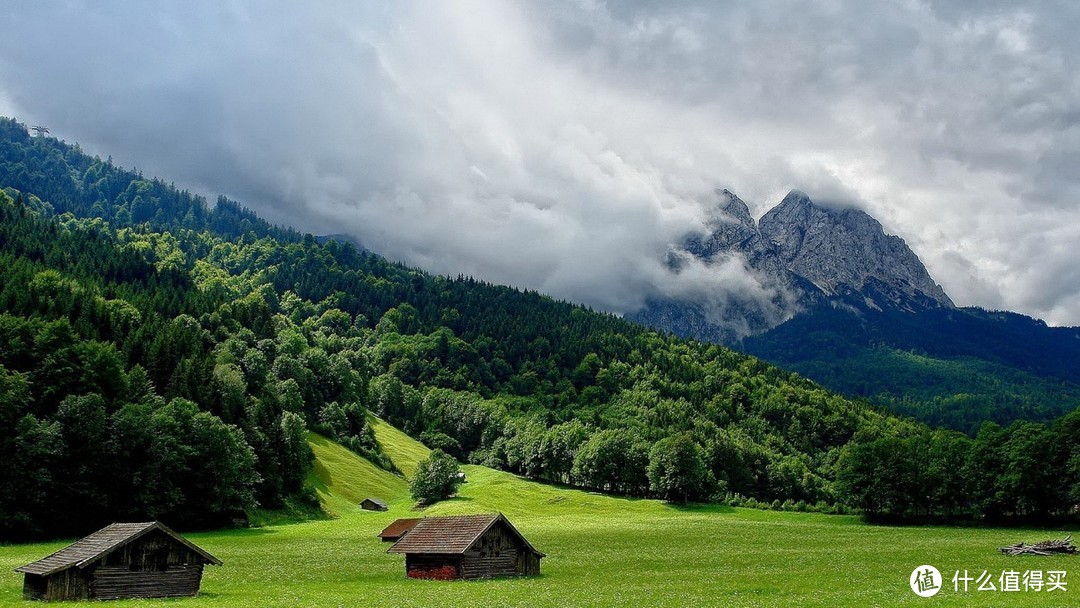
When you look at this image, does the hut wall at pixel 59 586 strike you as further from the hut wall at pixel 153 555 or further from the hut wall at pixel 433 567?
the hut wall at pixel 433 567

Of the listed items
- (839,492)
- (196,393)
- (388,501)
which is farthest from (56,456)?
(839,492)

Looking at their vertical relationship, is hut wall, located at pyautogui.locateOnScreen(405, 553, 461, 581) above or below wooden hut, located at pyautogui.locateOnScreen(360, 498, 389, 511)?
above

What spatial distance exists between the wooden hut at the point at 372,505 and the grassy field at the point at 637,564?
242 cm


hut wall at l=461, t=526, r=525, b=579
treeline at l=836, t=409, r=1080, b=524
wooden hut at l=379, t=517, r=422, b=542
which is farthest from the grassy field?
treeline at l=836, t=409, r=1080, b=524

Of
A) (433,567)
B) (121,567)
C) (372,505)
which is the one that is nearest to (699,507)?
(372,505)

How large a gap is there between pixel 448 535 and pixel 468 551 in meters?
3.15

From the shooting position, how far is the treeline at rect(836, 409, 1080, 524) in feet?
346

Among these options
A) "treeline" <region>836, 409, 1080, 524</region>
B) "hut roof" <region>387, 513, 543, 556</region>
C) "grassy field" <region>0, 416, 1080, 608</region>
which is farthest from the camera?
"treeline" <region>836, 409, 1080, 524</region>

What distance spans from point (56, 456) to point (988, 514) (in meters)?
127

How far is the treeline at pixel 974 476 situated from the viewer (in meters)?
105

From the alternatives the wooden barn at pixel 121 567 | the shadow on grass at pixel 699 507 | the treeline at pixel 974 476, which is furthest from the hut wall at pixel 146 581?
the shadow on grass at pixel 699 507

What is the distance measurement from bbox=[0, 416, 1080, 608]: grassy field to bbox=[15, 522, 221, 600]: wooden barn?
5.09 ft

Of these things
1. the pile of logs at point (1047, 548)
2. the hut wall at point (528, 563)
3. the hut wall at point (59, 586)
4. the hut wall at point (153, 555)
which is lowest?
the hut wall at point (528, 563)

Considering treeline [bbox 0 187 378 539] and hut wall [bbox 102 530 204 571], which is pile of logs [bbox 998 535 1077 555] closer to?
hut wall [bbox 102 530 204 571]
